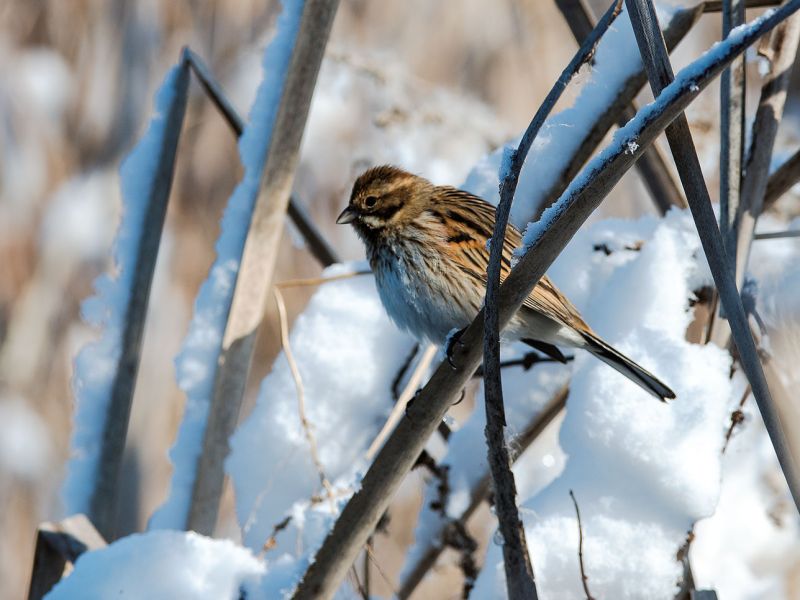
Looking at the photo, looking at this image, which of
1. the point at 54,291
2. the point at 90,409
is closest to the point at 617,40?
the point at 90,409

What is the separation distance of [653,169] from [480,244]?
430 mm

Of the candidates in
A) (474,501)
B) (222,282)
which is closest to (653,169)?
(474,501)

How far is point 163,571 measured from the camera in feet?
4.30

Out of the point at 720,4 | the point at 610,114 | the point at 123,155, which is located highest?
the point at 123,155

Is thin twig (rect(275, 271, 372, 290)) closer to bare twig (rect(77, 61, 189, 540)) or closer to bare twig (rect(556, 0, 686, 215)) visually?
bare twig (rect(77, 61, 189, 540))

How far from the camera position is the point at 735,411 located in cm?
154

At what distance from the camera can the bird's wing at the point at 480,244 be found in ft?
6.09

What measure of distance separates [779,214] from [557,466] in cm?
97

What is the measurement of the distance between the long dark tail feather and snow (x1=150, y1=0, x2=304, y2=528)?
0.68 meters

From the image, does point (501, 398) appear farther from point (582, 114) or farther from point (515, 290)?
point (582, 114)

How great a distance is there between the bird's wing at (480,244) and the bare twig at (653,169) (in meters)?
0.28

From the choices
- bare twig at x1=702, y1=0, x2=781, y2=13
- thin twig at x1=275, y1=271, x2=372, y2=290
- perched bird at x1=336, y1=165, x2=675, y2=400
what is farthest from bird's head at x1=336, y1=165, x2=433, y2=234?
bare twig at x1=702, y1=0, x2=781, y2=13

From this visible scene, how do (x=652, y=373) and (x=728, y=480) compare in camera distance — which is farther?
(x=728, y=480)

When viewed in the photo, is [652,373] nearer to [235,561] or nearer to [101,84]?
[235,561]
